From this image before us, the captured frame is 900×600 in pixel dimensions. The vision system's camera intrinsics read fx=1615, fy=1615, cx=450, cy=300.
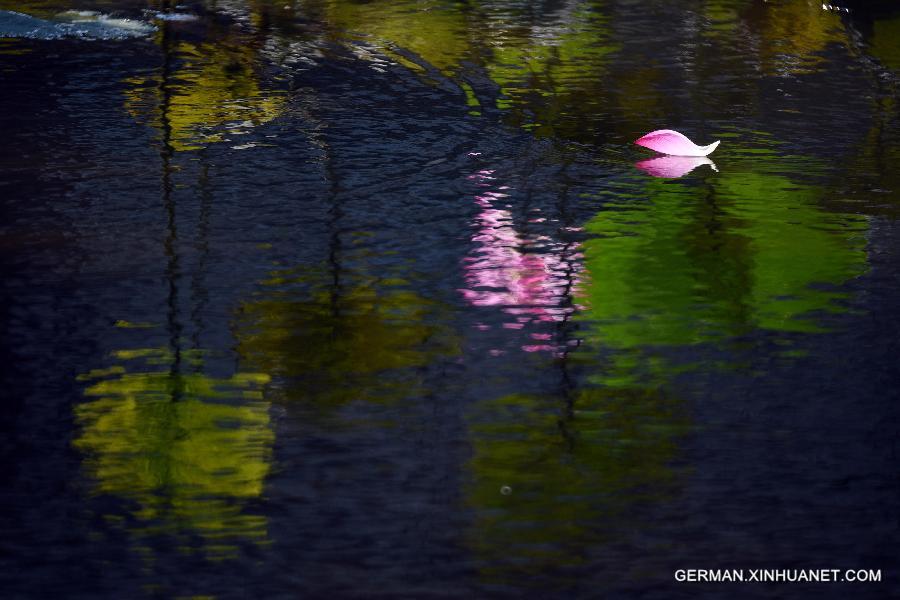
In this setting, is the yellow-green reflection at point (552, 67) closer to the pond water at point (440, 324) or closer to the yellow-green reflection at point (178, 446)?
the pond water at point (440, 324)

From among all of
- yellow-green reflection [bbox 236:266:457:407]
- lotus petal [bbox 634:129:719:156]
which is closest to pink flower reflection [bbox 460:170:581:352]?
yellow-green reflection [bbox 236:266:457:407]

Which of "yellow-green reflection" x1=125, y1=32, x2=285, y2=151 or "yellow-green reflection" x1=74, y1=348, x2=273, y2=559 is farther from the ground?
"yellow-green reflection" x1=74, y1=348, x2=273, y2=559

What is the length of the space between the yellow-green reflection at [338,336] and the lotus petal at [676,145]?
2506mm

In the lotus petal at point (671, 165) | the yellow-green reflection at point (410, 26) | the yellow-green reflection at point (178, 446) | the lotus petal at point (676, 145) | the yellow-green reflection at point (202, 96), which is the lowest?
the yellow-green reflection at point (410, 26)

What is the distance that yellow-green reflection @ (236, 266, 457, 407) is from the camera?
16.3 ft

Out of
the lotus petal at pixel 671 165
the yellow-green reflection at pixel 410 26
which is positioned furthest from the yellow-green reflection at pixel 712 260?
the yellow-green reflection at pixel 410 26

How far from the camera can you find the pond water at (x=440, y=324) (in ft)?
12.7

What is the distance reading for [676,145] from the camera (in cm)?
802

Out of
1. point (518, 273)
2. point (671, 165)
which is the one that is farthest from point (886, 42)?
point (518, 273)

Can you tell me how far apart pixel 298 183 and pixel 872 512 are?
3817 millimetres

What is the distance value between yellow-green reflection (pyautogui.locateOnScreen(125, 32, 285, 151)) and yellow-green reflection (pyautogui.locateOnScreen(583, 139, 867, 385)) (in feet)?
7.36

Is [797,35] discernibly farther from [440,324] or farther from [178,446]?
[178,446]

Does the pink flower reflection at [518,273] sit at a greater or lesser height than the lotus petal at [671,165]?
greater

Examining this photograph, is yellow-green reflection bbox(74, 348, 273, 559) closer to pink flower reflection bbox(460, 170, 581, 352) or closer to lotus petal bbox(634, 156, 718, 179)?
pink flower reflection bbox(460, 170, 581, 352)
